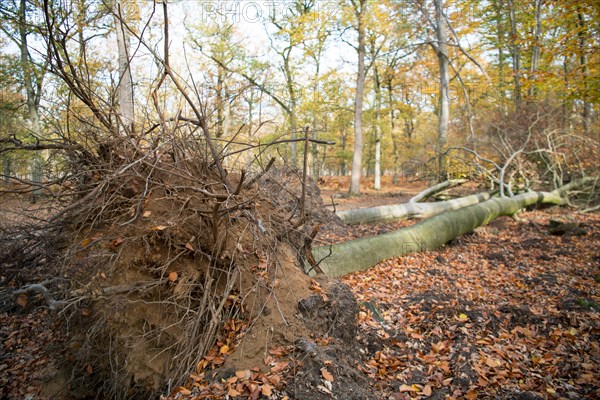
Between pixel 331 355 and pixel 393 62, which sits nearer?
pixel 331 355

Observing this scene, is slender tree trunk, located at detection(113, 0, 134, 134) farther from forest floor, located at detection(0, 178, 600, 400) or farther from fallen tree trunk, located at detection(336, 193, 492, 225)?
fallen tree trunk, located at detection(336, 193, 492, 225)

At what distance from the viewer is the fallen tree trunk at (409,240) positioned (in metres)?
5.37

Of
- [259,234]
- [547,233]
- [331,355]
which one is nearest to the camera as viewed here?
[331,355]

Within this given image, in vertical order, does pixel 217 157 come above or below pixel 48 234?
above

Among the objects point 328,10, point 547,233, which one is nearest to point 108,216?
point 547,233

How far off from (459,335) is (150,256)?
3.26 meters

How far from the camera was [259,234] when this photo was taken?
318cm

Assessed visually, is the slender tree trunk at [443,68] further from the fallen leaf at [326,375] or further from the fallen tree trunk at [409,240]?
the fallen leaf at [326,375]

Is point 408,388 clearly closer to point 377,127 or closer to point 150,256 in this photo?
point 150,256

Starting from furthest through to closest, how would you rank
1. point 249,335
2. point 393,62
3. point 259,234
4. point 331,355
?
point 393,62 < point 259,234 < point 249,335 < point 331,355

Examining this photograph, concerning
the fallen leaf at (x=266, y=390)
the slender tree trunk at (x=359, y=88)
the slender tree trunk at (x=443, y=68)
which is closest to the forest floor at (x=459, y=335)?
the fallen leaf at (x=266, y=390)

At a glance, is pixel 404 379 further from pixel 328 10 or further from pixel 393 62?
pixel 393 62

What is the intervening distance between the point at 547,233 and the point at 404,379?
701cm

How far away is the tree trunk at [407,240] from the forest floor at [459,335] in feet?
0.87
